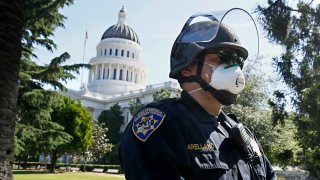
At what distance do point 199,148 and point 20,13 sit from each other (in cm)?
684

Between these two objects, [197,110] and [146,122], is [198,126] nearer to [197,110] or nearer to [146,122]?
[197,110]

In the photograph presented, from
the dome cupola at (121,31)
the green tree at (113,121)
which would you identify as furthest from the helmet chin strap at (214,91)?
the dome cupola at (121,31)

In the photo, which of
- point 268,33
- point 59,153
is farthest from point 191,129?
point 59,153

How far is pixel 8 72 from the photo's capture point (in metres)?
7.36

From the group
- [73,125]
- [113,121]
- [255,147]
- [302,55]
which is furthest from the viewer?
[113,121]

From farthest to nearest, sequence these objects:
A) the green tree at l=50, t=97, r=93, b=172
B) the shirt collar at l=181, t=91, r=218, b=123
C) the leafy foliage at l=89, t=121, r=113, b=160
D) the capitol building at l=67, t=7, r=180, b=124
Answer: the capitol building at l=67, t=7, r=180, b=124
the leafy foliage at l=89, t=121, r=113, b=160
the green tree at l=50, t=97, r=93, b=172
the shirt collar at l=181, t=91, r=218, b=123

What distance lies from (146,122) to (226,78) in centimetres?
46

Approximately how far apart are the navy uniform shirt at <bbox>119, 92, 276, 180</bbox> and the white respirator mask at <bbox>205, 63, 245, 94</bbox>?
0.15 m

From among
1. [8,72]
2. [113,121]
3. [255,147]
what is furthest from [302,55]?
[113,121]

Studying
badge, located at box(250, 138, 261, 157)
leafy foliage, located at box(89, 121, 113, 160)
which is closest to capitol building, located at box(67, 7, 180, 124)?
leafy foliage, located at box(89, 121, 113, 160)

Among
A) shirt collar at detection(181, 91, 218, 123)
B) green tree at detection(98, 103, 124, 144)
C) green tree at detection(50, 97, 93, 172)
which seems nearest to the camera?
shirt collar at detection(181, 91, 218, 123)

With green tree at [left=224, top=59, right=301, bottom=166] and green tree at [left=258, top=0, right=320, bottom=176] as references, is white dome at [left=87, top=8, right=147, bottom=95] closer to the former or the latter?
green tree at [left=224, top=59, right=301, bottom=166]

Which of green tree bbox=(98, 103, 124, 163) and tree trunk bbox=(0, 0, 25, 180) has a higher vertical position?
green tree bbox=(98, 103, 124, 163)

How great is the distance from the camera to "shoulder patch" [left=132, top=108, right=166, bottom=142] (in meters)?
1.85
